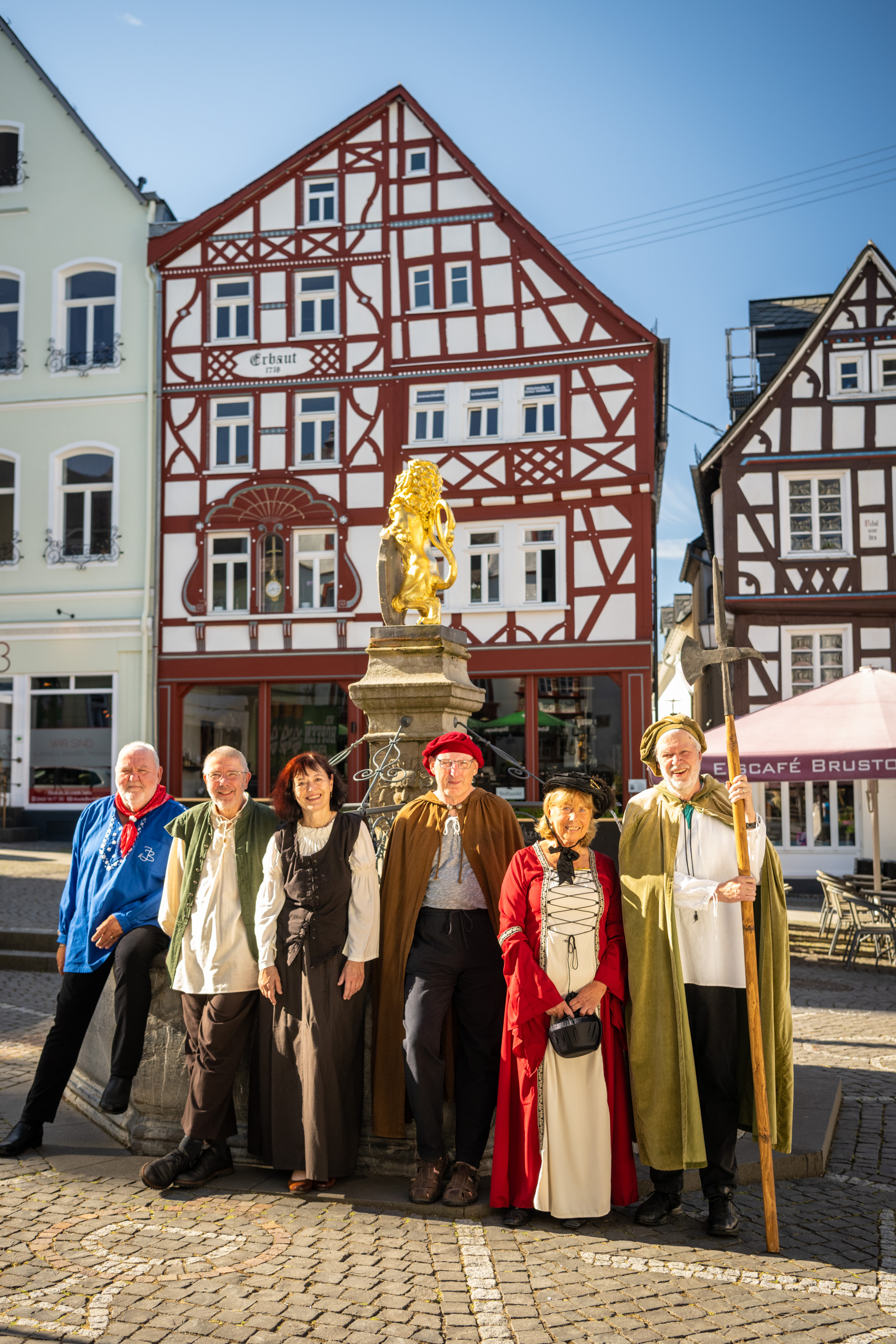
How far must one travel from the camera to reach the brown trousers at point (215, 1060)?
4688 millimetres

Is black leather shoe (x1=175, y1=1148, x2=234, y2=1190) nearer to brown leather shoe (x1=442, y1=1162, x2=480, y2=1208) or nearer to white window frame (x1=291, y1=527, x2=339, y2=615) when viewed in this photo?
brown leather shoe (x1=442, y1=1162, x2=480, y2=1208)

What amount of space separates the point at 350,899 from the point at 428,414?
56.8 ft

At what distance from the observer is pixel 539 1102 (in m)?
4.23

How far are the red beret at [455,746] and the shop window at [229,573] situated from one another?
16.9 m

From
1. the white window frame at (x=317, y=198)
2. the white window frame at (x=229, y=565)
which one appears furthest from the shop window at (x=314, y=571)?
the white window frame at (x=317, y=198)

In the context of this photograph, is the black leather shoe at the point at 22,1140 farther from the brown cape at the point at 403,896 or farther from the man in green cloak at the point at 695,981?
the man in green cloak at the point at 695,981

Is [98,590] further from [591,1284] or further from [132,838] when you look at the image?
[591,1284]

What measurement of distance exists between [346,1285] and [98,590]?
19100mm

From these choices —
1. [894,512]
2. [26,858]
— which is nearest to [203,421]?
[26,858]

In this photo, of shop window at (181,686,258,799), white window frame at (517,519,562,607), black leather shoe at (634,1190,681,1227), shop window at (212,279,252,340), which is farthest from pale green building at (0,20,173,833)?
black leather shoe at (634,1190,681,1227)

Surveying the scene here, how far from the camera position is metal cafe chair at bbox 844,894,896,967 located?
1084 cm

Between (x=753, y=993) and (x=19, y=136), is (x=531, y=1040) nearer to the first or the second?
(x=753, y=993)

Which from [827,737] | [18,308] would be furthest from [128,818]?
[18,308]

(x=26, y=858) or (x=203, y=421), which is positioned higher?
(x=203, y=421)
